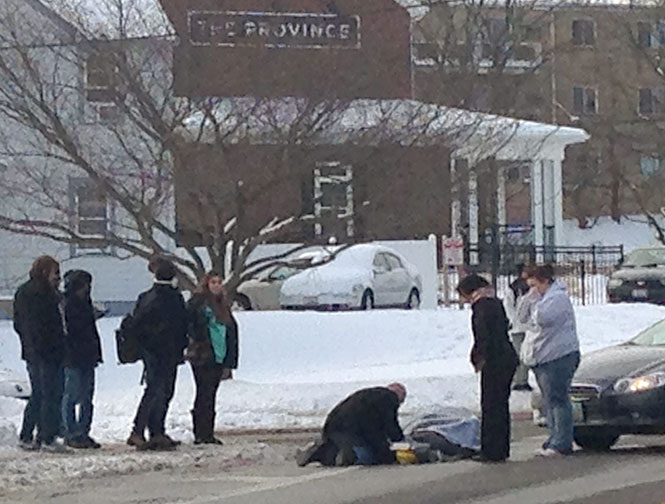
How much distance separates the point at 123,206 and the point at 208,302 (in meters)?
5.22

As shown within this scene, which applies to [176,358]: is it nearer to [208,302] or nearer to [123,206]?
[208,302]

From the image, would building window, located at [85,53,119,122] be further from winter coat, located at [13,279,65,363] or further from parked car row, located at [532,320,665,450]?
parked car row, located at [532,320,665,450]

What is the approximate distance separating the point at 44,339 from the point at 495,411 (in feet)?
14.0

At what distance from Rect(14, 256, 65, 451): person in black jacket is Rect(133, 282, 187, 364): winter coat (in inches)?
29.8

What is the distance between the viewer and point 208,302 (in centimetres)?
1598

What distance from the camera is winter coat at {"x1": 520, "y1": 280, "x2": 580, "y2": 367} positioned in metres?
13.9

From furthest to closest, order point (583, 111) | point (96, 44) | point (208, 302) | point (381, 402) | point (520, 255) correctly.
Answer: point (583, 111) < point (520, 255) < point (96, 44) < point (208, 302) < point (381, 402)

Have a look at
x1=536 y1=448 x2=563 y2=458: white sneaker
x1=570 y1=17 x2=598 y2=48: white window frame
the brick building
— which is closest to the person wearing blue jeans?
x1=536 y1=448 x2=563 y2=458: white sneaker

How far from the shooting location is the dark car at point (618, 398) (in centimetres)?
1417

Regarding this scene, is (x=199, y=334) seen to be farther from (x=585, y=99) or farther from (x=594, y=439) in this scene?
(x=585, y=99)

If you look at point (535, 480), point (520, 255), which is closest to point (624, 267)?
point (520, 255)

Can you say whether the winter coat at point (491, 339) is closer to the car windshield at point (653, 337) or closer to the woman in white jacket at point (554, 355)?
the woman in white jacket at point (554, 355)

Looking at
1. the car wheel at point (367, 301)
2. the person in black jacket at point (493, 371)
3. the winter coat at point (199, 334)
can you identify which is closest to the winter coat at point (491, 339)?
the person in black jacket at point (493, 371)

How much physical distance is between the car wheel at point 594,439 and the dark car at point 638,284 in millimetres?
19780
